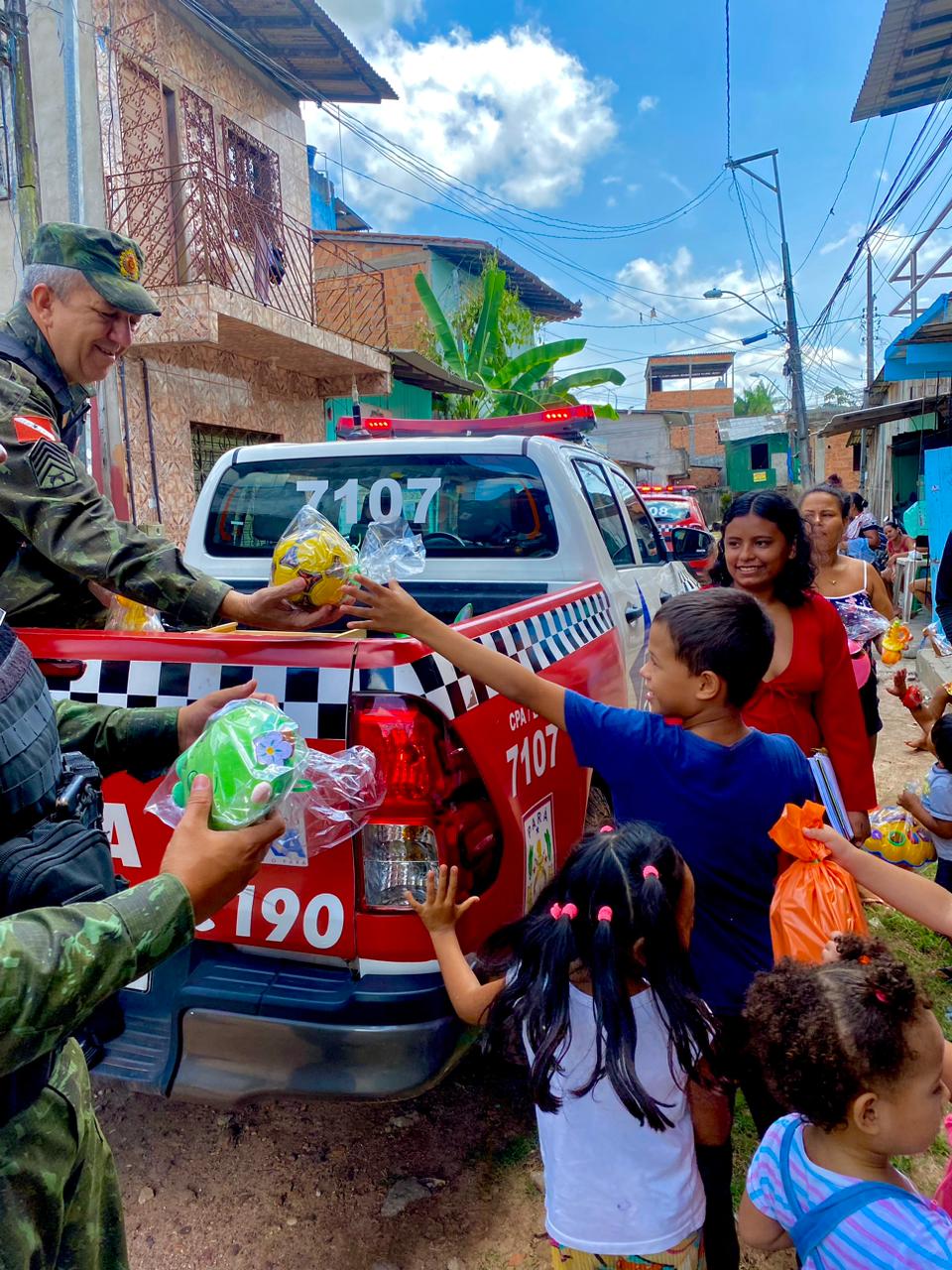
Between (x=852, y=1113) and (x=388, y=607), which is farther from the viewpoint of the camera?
(x=388, y=607)

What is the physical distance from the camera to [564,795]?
2.54m

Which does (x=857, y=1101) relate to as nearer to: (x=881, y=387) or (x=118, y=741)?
(x=118, y=741)

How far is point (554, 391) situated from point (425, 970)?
17179 millimetres

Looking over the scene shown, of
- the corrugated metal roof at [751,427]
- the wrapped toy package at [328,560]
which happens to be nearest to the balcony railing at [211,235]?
the wrapped toy package at [328,560]

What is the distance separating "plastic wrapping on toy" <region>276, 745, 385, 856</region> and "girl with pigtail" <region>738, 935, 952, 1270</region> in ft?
2.73

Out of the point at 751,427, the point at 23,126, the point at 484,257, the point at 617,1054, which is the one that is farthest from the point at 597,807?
the point at 751,427

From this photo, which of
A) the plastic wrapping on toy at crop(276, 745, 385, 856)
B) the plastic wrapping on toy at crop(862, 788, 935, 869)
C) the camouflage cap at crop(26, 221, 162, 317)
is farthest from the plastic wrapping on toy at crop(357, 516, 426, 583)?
the plastic wrapping on toy at crop(862, 788, 935, 869)

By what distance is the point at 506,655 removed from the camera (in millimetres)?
2189

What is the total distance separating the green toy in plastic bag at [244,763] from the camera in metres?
1.17

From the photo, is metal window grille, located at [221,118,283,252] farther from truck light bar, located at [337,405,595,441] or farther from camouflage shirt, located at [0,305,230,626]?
camouflage shirt, located at [0,305,230,626]

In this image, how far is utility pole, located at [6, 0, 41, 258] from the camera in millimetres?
6242

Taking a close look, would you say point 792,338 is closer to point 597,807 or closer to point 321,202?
point 321,202

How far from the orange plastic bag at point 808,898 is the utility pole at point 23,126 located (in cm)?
688

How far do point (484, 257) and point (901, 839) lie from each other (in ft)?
62.1
